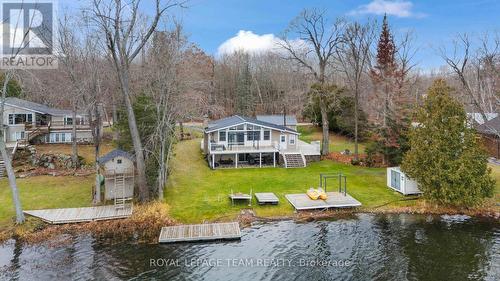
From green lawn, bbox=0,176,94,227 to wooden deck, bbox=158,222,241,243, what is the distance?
7387mm

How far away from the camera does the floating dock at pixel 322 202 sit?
2261 cm

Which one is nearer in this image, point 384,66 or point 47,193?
point 47,193

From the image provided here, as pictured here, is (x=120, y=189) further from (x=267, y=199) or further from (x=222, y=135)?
(x=222, y=135)

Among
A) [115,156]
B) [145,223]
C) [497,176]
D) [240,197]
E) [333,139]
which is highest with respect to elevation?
[333,139]

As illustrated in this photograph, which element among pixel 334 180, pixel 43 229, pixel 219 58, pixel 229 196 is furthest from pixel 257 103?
pixel 43 229

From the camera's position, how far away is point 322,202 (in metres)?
23.2

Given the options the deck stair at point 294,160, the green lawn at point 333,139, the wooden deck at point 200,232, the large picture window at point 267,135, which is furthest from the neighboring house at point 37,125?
the green lawn at point 333,139

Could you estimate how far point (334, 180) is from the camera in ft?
95.2

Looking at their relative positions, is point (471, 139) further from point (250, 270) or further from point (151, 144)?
point (151, 144)

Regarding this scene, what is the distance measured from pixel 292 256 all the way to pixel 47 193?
18.0m

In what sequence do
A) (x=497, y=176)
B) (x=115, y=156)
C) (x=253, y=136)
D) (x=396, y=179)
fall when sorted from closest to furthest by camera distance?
(x=115, y=156)
(x=396, y=179)
(x=497, y=176)
(x=253, y=136)

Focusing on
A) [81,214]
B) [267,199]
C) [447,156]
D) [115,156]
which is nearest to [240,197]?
[267,199]

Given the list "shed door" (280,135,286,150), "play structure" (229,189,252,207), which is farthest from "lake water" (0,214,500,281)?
"shed door" (280,135,286,150)

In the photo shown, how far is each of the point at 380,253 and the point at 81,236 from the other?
1511 cm
